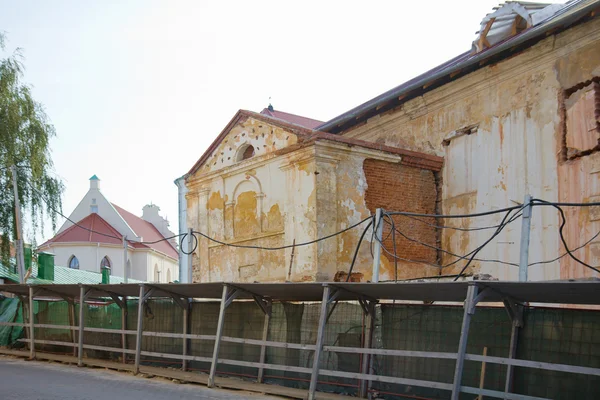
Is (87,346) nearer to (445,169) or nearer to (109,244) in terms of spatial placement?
(445,169)

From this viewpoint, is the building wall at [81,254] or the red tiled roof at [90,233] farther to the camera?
the red tiled roof at [90,233]

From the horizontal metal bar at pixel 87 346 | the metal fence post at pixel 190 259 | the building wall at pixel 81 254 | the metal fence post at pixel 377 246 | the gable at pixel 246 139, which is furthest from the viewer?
the building wall at pixel 81 254

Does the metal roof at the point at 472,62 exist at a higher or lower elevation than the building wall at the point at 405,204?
higher

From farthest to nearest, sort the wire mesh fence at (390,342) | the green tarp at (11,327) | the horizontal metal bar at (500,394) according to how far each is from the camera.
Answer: the green tarp at (11,327) → the wire mesh fence at (390,342) → the horizontal metal bar at (500,394)

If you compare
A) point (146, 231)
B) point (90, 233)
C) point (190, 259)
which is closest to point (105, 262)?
point (90, 233)

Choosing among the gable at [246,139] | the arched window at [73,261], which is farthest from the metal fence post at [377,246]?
the arched window at [73,261]

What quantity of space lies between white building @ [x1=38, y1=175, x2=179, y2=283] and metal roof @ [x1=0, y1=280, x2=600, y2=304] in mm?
34470

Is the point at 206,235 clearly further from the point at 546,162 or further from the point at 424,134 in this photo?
the point at 546,162

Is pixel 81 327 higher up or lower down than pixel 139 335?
lower down

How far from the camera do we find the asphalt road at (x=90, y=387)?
11.9 meters

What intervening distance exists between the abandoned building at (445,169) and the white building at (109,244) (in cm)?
3058

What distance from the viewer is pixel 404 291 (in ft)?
37.6

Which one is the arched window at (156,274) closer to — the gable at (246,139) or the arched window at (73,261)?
the arched window at (73,261)

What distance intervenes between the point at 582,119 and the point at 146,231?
55.5m
